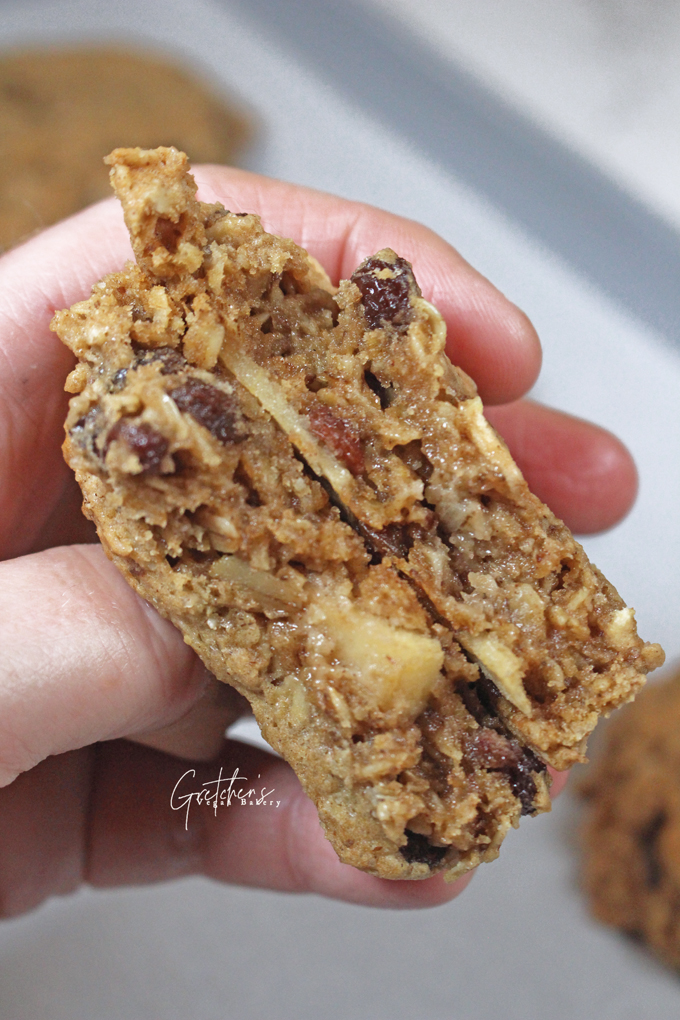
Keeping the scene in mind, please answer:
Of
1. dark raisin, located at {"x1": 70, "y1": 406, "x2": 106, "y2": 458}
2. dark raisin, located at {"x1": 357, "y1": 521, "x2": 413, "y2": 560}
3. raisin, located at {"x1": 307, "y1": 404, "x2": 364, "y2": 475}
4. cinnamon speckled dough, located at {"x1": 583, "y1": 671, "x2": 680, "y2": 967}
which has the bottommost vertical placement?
cinnamon speckled dough, located at {"x1": 583, "y1": 671, "x2": 680, "y2": 967}

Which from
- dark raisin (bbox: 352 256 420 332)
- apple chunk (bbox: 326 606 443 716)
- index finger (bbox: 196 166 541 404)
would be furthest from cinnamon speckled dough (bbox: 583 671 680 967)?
dark raisin (bbox: 352 256 420 332)

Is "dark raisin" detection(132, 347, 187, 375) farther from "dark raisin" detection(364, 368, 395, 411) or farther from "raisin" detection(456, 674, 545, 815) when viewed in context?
"raisin" detection(456, 674, 545, 815)

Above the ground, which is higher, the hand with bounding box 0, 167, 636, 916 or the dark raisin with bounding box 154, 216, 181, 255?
the dark raisin with bounding box 154, 216, 181, 255

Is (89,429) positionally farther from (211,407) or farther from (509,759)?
(509,759)

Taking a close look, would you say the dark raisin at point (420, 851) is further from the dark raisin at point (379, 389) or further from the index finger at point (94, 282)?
the index finger at point (94, 282)

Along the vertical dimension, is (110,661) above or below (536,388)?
below

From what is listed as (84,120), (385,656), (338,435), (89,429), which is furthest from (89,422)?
(84,120)

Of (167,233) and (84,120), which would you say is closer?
(167,233)
